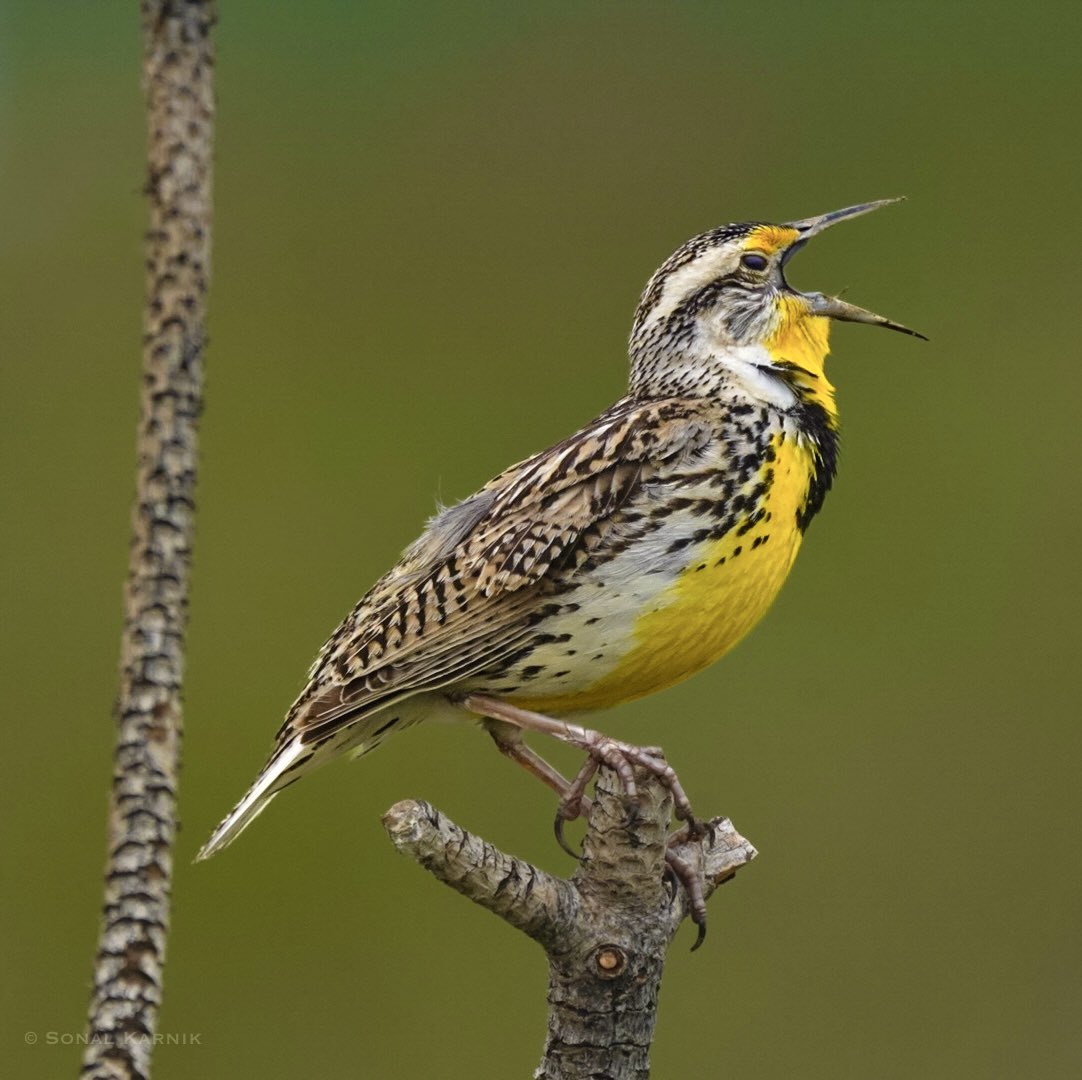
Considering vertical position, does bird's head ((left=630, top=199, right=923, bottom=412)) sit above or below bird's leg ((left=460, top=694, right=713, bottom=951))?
above

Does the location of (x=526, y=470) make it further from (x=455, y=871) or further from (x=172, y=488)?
(x=172, y=488)

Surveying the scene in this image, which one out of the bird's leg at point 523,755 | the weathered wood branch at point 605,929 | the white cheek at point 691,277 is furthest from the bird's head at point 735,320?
the weathered wood branch at point 605,929

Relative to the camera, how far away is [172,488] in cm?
228

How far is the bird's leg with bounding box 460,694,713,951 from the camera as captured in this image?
9.16 ft

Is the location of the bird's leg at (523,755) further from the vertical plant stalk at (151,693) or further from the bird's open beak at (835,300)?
the vertical plant stalk at (151,693)

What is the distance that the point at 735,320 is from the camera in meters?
3.49

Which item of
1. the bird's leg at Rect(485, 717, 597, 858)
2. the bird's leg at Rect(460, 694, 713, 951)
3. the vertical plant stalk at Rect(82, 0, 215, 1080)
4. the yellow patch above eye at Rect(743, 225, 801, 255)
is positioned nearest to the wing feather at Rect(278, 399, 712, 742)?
the bird's leg at Rect(460, 694, 713, 951)

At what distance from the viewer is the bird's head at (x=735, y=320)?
11.3 ft

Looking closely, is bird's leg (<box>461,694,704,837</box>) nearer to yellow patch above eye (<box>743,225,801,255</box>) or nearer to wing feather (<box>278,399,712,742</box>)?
wing feather (<box>278,399,712,742</box>)

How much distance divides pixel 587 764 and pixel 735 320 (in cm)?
95

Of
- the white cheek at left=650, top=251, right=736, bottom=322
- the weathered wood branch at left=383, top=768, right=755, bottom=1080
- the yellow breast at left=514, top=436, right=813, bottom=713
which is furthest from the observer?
the white cheek at left=650, top=251, right=736, bottom=322

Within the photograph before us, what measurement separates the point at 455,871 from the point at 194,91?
107 cm

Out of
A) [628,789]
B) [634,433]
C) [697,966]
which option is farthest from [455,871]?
[697,966]

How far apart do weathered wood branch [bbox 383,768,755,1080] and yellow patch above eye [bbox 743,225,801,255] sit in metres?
1.17
